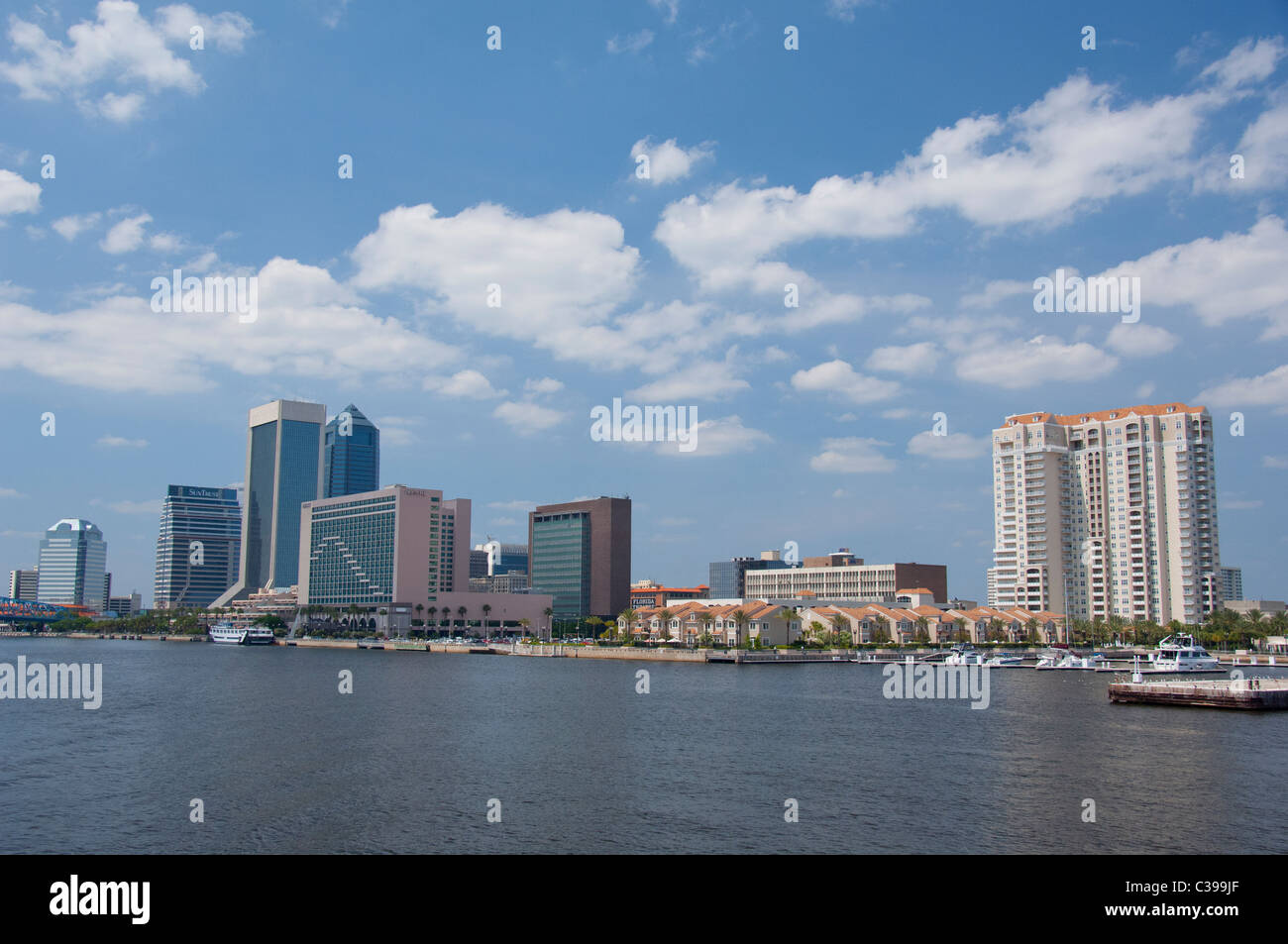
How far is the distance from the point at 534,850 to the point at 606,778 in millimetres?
11667

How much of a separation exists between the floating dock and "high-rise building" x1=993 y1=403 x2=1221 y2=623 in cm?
10182

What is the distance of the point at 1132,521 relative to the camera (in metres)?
171

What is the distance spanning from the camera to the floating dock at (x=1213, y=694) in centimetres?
7106

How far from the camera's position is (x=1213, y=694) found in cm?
7281

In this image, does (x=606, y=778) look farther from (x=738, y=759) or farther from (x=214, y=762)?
(x=214, y=762)

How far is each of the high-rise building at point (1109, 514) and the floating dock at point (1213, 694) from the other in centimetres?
10182

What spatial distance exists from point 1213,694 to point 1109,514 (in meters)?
110

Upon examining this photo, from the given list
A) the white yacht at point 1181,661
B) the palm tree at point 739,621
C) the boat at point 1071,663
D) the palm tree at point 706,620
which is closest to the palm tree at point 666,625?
the palm tree at point 706,620

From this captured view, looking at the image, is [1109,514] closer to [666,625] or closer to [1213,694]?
[666,625]
